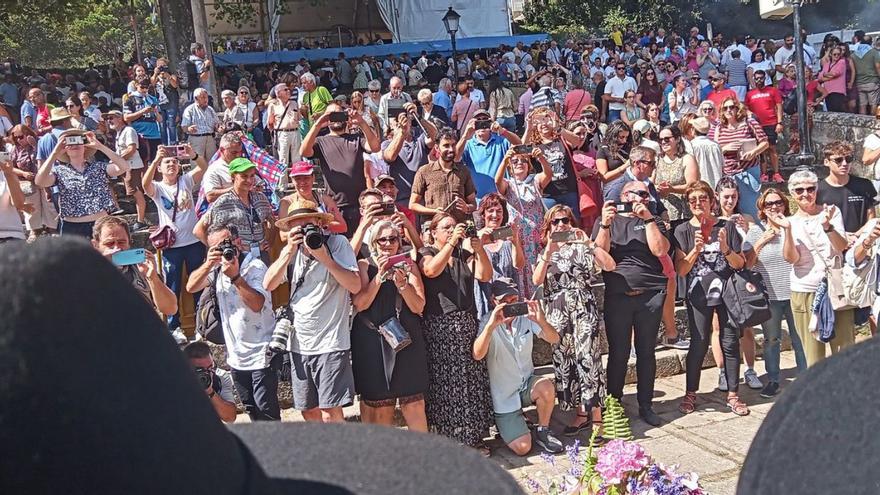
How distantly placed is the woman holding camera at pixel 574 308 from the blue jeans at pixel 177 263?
283 centimetres

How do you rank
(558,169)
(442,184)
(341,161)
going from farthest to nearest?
(558,169) → (341,161) → (442,184)

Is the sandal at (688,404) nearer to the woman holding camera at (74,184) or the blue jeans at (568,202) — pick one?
the blue jeans at (568,202)

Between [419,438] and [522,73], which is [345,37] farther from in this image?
[419,438]

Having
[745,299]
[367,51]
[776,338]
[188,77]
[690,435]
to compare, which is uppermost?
[367,51]

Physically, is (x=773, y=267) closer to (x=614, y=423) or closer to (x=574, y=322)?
(x=574, y=322)

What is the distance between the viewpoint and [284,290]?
6043 mm

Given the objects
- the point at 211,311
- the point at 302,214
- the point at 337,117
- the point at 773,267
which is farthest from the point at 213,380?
the point at 773,267

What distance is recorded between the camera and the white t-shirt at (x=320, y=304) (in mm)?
5562

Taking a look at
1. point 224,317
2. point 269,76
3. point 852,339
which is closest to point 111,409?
point 224,317

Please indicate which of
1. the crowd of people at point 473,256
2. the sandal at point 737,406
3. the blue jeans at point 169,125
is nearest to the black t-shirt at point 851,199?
the crowd of people at point 473,256

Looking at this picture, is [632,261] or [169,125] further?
[169,125]

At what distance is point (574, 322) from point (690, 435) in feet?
3.73

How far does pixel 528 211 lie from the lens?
7621mm

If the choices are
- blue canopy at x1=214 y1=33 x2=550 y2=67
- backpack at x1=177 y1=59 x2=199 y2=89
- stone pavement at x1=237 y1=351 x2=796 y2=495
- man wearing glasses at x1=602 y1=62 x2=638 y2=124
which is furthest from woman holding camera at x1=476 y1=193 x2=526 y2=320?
blue canopy at x1=214 y1=33 x2=550 y2=67
